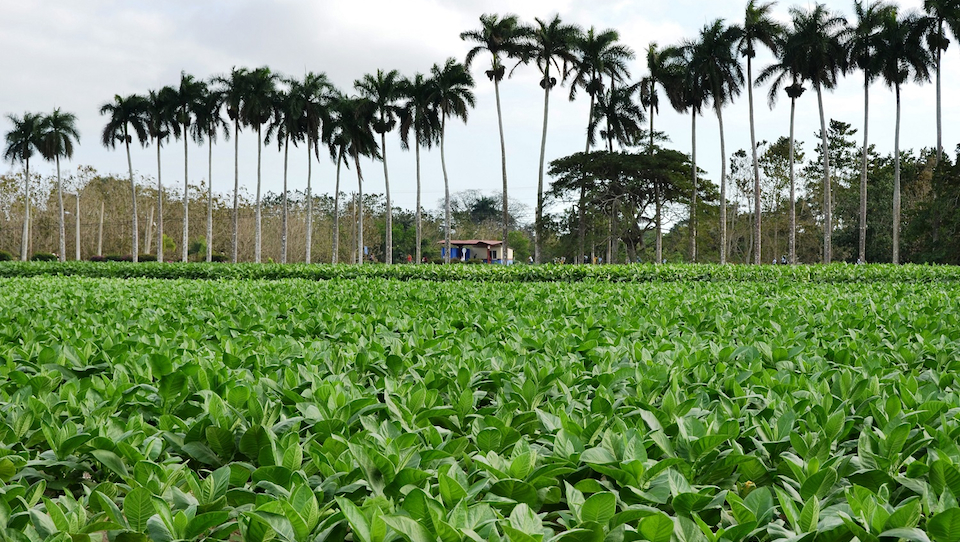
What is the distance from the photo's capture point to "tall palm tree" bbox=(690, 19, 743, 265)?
1328 inches

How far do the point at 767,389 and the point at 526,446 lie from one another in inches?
48.0

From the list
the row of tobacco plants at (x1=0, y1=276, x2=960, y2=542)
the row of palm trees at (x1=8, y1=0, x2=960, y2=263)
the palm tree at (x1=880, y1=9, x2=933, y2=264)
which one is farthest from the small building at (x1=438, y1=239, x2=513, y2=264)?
the row of tobacco plants at (x1=0, y1=276, x2=960, y2=542)

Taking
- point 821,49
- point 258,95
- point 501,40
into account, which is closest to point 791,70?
point 821,49

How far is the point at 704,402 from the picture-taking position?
8.11ft

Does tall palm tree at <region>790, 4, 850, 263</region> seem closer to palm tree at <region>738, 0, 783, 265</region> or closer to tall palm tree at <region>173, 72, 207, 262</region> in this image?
palm tree at <region>738, 0, 783, 265</region>

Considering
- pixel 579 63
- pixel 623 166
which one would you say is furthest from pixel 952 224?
pixel 579 63

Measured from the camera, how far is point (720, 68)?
34312mm

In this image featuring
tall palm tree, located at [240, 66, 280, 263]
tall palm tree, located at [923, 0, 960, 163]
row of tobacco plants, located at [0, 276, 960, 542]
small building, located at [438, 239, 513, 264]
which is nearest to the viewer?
row of tobacco plants, located at [0, 276, 960, 542]

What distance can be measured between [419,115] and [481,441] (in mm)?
36767

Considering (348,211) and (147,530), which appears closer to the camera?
(147,530)

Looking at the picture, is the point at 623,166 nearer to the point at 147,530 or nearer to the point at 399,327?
the point at 399,327

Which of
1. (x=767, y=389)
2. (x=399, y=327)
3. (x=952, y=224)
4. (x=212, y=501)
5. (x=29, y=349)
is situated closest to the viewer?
(x=212, y=501)

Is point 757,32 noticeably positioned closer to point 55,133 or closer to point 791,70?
point 791,70

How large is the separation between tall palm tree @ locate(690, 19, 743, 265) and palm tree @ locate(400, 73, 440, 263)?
1379cm
